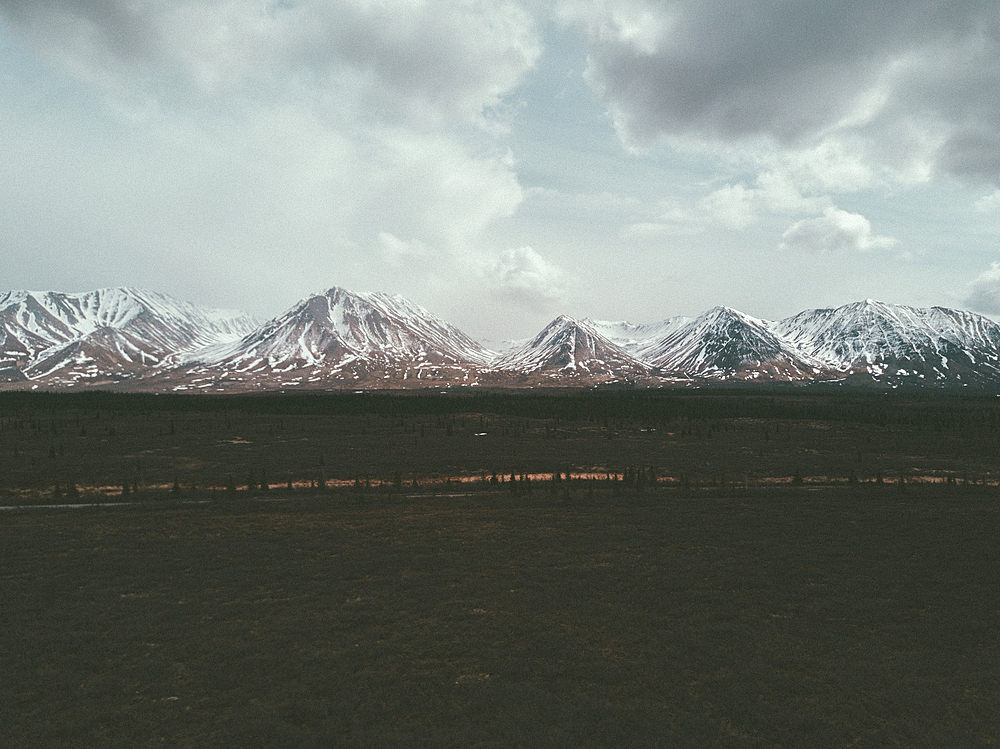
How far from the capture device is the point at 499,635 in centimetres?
1644

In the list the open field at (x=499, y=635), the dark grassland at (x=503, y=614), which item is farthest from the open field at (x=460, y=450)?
the open field at (x=499, y=635)

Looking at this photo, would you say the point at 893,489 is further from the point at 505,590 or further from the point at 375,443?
the point at 375,443

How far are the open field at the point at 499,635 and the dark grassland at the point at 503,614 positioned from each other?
9 centimetres

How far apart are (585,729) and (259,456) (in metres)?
57.0

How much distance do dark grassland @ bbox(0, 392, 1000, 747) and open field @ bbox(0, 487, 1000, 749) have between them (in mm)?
95

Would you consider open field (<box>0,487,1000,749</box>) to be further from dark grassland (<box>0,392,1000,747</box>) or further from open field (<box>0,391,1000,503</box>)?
open field (<box>0,391,1000,503</box>)

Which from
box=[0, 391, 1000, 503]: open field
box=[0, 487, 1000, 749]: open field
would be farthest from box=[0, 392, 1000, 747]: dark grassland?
box=[0, 391, 1000, 503]: open field

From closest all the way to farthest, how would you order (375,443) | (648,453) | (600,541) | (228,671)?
(228,671), (600,541), (648,453), (375,443)

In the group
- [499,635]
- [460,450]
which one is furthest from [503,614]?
[460,450]

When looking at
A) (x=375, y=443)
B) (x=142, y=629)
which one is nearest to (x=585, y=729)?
(x=142, y=629)

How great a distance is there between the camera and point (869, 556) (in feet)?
80.2

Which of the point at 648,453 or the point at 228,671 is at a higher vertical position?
the point at 648,453

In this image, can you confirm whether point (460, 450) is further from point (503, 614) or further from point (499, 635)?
point (499, 635)

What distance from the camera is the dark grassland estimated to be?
40.4 ft
